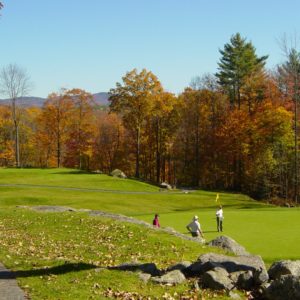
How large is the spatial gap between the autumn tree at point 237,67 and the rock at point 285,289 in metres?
65.0

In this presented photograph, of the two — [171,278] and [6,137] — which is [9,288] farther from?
[6,137]

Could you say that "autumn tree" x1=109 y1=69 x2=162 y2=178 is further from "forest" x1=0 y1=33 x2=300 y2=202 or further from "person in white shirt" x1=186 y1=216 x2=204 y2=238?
"person in white shirt" x1=186 y1=216 x2=204 y2=238

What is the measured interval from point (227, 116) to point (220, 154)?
6620 mm

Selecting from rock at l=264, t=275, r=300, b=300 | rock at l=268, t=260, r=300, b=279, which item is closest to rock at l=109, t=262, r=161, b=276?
rock at l=268, t=260, r=300, b=279

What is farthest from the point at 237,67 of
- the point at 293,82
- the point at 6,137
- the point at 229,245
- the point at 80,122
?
the point at 229,245

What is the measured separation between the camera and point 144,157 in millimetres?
86750

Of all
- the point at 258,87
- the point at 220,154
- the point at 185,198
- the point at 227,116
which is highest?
the point at 258,87

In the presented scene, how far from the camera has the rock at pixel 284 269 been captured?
1297cm

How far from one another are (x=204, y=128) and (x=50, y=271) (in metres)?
64.6

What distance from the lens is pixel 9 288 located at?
45.4 ft

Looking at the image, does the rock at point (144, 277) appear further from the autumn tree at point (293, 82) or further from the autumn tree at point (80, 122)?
the autumn tree at point (80, 122)

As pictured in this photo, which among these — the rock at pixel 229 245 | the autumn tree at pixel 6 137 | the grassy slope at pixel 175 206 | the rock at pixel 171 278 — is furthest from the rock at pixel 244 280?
the autumn tree at pixel 6 137

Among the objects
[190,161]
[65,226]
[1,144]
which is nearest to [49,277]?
[65,226]

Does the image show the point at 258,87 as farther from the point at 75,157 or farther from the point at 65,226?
the point at 65,226
